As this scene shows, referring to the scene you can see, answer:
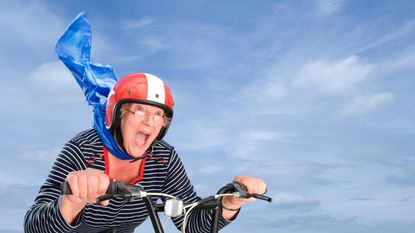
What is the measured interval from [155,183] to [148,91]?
4.29 feet

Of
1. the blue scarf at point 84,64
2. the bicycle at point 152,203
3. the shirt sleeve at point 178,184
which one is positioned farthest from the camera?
the blue scarf at point 84,64

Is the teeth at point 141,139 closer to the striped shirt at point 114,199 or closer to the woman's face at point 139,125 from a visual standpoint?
the woman's face at point 139,125

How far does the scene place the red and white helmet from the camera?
5547 millimetres

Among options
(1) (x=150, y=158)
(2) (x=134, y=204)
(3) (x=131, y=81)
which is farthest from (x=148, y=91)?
(2) (x=134, y=204)

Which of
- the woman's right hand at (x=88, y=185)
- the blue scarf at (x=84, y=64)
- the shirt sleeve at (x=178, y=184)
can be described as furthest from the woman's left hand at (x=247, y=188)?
the blue scarf at (x=84, y=64)

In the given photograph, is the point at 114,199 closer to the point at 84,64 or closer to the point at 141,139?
the point at 141,139

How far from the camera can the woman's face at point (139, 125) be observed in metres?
5.60

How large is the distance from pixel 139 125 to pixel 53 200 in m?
1.04

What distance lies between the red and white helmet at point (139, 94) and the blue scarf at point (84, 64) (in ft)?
3.33

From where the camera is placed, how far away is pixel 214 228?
4.66 m

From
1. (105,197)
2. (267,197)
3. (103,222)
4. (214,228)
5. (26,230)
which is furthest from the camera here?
(103,222)

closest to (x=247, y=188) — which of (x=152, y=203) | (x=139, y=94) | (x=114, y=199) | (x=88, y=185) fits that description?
(x=152, y=203)

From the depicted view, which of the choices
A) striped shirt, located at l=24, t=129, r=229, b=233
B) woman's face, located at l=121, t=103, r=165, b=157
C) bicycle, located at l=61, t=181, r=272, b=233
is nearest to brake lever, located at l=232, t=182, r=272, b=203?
bicycle, located at l=61, t=181, r=272, b=233

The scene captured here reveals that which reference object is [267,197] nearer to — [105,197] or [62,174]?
[105,197]
